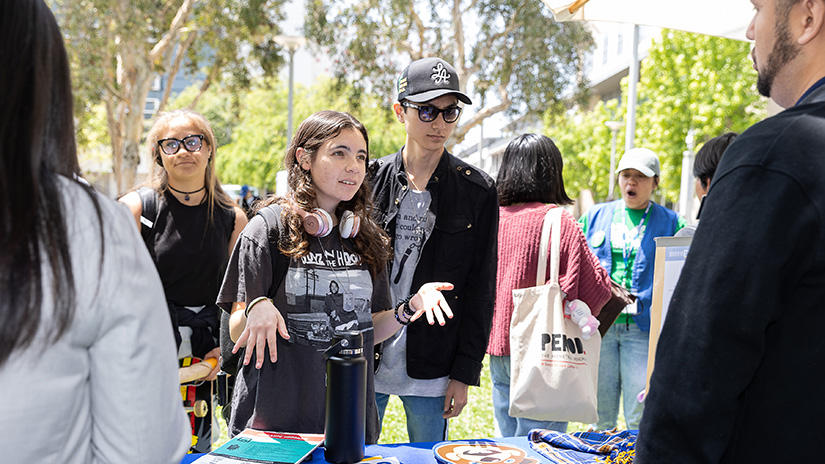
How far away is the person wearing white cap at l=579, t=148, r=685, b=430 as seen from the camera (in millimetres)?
4270

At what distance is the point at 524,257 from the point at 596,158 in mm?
34553

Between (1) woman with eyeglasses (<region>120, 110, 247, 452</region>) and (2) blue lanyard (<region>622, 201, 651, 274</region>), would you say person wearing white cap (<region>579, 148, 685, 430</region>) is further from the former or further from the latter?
(1) woman with eyeglasses (<region>120, 110, 247, 452</region>)

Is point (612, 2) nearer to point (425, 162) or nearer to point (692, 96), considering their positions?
point (425, 162)

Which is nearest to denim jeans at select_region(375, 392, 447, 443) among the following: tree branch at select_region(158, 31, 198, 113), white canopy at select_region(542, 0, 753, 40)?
white canopy at select_region(542, 0, 753, 40)

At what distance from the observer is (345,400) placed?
1816 mm

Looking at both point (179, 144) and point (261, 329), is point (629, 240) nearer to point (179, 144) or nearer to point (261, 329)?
point (179, 144)

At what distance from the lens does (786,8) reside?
1.26 meters

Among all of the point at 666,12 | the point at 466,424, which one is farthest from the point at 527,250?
the point at 466,424

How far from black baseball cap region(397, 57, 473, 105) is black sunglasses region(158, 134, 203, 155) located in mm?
1133

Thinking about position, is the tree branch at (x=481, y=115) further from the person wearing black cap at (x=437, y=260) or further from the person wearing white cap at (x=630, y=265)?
the person wearing black cap at (x=437, y=260)

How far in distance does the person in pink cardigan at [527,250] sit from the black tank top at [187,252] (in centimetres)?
147

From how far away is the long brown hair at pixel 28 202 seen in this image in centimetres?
92

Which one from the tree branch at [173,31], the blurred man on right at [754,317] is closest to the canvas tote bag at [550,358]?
the blurred man on right at [754,317]

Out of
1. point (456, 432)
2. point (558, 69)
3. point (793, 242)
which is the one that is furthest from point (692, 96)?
point (793, 242)
